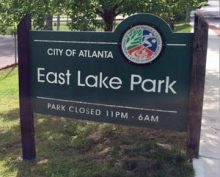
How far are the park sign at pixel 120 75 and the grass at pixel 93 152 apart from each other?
0.25m

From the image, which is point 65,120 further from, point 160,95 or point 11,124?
point 160,95

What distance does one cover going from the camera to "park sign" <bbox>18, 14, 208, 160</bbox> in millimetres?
4070

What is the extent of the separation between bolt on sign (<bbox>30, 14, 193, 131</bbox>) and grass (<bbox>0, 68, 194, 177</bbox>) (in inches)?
15.7

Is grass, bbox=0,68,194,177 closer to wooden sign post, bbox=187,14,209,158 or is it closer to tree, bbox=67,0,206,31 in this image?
wooden sign post, bbox=187,14,209,158

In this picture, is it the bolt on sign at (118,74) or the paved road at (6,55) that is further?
the paved road at (6,55)

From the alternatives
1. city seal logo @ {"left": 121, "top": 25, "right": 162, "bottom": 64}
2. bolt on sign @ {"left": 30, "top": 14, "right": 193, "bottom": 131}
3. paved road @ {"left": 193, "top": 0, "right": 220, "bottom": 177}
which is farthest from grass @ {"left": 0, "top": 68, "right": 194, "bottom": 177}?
city seal logo @ {"left": 121, "top": 25, "right": 162, "bottom": 64}

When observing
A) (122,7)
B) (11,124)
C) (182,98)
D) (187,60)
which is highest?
(122,7)

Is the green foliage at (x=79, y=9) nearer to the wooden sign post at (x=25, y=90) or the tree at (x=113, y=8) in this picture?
the tree at (x=113, y=8)

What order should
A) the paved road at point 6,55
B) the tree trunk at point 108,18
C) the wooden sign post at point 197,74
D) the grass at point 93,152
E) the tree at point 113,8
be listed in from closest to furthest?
the wooden sign post at point 197,74 → the grass at point 93,152 → the tree at point 113,8 → the tree trunk at point 108,18 → the paved road at point 6,55

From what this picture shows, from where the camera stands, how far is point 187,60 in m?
4.06

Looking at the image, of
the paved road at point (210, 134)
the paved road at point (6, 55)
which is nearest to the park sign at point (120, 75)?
the paved road at point (210, 134)

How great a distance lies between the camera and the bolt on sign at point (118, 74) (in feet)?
13.4

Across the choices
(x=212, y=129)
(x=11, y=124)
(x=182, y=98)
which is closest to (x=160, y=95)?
(x=182, y=98)

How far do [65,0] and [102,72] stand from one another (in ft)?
5.60
